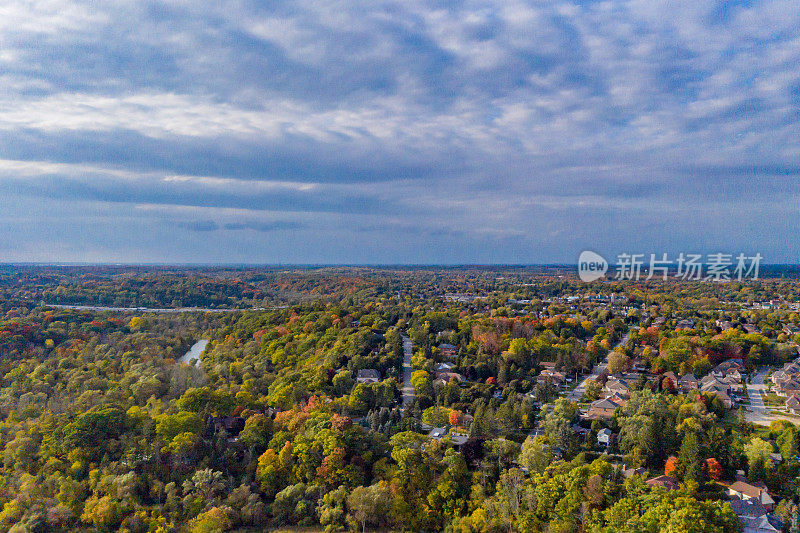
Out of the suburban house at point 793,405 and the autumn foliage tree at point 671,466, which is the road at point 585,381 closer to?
the autumn foliage tree at point 671,466

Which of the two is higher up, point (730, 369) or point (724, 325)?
point (724, 325)

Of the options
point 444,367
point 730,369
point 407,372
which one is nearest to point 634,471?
point 444,367

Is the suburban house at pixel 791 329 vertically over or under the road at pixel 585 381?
over

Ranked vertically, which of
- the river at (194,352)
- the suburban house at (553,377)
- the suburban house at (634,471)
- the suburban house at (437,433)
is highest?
the suburban house at (553,377)

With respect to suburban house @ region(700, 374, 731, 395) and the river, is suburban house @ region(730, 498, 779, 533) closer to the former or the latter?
suburban house @ region(700, 374, 731, 395)

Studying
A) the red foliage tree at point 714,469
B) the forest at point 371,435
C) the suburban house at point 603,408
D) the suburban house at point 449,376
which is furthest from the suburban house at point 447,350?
the red foliage tree at point 714,469

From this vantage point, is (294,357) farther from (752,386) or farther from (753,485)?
(752,386)

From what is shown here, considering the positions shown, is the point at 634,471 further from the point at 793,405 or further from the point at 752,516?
the point at 793,405

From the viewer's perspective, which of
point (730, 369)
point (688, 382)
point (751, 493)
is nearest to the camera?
point (751, 493)
